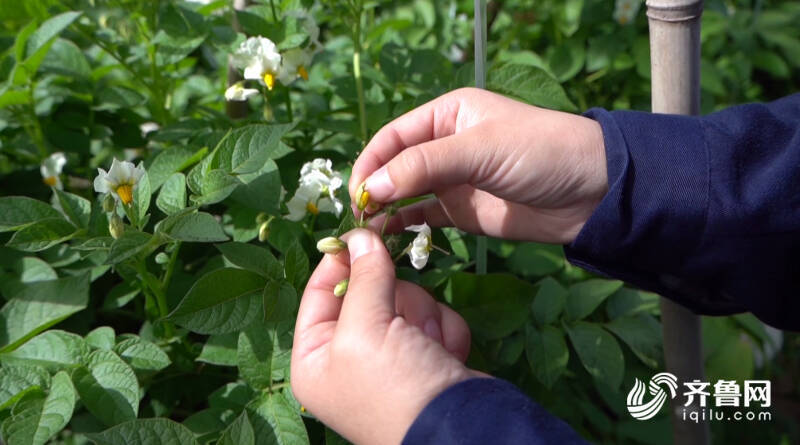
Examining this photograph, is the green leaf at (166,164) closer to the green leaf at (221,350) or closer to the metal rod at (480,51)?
the green leaf at (221,350)

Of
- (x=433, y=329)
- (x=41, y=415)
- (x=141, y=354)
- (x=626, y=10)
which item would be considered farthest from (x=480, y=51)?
(x=626, y=10)

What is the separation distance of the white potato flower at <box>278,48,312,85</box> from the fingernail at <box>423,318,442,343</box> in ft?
1.41

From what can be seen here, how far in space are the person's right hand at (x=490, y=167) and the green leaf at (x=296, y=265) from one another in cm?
9

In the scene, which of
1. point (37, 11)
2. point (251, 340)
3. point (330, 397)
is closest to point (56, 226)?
point (251, 340)

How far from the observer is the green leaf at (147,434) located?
2.71 ft

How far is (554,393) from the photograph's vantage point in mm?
1387

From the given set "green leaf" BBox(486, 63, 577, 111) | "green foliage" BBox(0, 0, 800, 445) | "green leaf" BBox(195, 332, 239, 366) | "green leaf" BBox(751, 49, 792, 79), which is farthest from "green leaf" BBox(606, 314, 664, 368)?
"green leaf" BBox(751, 49, 792, 79)

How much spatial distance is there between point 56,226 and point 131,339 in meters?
0.16

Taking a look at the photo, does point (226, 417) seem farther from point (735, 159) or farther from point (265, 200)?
point (735, 159)

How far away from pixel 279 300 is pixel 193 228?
139mm

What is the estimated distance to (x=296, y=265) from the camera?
3.18 feet

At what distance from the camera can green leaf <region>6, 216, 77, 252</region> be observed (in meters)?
0.92

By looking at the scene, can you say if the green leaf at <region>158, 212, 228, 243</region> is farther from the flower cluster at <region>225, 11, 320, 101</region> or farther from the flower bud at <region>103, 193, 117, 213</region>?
the flower cluster at <region>225, 11, 320, 101</region>

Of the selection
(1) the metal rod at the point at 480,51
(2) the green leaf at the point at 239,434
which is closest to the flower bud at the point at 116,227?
(2) the green leaf at the point at 239,434
